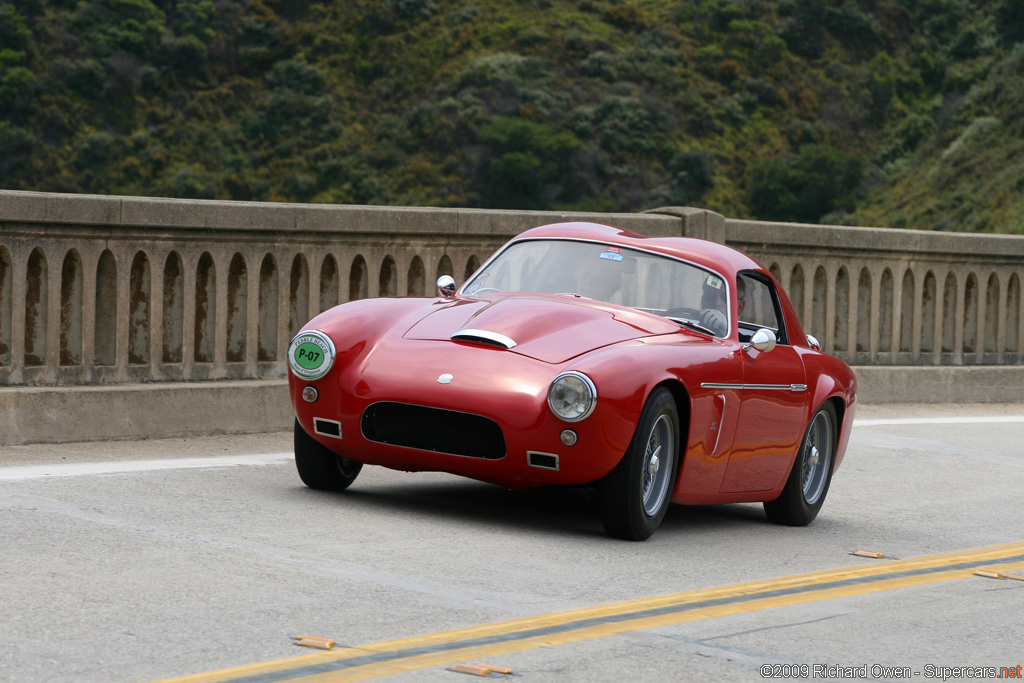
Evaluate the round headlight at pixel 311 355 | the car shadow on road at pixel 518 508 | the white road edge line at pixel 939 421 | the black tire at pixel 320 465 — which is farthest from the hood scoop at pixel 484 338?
the white road edge line at pixel 939 421

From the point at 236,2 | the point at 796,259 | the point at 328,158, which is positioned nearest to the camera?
the point at 796,259

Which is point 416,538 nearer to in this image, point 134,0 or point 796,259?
point 796,259

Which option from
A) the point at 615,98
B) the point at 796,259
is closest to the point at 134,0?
the point at 615,98

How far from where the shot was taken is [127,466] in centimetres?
827

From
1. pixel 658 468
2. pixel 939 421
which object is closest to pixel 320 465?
pixel 658 468

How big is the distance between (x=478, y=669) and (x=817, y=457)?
14.4ft

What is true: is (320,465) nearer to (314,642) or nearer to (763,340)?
(763,340)

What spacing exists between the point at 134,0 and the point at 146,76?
522 cm

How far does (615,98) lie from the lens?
81.6 metres

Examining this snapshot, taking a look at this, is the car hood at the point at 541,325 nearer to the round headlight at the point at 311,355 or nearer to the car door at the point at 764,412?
the round headlight at the point at 311,355

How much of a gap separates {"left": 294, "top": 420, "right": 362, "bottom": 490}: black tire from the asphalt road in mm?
95

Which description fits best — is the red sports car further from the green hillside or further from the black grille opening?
the green hillside

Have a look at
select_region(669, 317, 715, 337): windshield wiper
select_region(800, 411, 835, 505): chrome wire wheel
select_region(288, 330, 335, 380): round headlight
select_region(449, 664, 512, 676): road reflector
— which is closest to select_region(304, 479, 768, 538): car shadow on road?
select_region(800, 411, 835, 505): chrome wire wheel

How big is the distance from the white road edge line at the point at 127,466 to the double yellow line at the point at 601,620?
353cm
